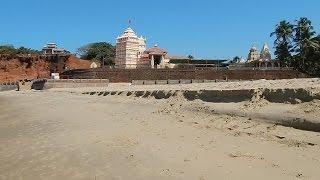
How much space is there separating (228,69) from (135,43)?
12.6 metres

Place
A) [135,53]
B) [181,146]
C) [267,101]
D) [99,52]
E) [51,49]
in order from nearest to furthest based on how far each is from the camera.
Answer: [181,146]
[267,101]
[135,53]
[51,49]
[99,52]

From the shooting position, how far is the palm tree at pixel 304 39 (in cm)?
4616

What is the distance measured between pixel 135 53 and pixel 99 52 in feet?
81.4

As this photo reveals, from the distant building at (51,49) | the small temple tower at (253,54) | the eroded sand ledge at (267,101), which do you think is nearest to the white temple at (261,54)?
Answer: the small temple tower at (253,54)

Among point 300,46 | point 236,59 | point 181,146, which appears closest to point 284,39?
point 300,46

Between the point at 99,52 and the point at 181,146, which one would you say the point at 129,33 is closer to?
the point at 99,52

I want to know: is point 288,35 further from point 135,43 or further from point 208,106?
point 208,106

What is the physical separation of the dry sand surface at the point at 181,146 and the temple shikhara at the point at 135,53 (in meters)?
41.4

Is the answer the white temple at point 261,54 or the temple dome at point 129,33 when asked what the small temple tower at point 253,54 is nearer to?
the white temple at point 261,54

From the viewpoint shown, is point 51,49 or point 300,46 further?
point 51,49

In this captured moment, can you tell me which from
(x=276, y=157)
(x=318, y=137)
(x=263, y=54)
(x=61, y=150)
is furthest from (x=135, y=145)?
(x=263, y=54)

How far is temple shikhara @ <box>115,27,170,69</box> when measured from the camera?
5162 cm

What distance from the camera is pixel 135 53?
5238 cm

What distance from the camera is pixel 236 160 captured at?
19.1 feet
